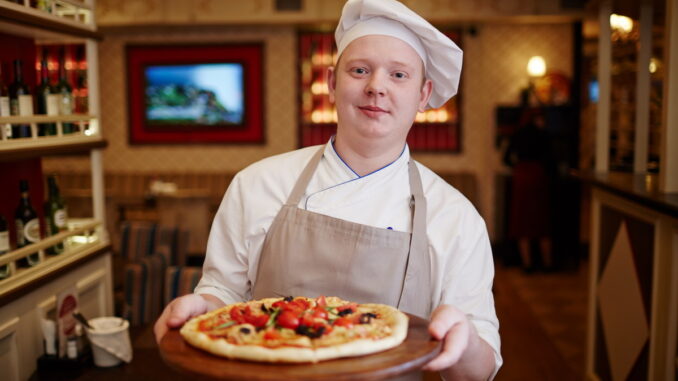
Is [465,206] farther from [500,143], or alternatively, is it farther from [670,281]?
[500,143]

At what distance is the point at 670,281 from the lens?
2.86 m

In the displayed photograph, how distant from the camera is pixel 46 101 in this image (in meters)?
2.88

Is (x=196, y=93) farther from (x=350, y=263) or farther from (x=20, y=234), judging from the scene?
(x=350, y=263)

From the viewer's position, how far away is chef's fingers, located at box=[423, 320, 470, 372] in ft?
4.08

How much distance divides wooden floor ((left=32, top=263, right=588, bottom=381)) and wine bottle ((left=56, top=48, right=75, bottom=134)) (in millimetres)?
1006

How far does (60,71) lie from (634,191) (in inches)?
109

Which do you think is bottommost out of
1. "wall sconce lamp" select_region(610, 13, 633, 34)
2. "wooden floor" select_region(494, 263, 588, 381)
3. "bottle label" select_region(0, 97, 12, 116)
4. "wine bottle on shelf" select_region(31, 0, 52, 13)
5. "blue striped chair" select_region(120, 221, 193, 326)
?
"wooden floor" select_region(494, 263, 588, 381)

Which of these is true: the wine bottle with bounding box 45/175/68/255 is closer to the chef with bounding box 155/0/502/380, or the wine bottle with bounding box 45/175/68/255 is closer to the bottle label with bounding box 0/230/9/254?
the bottle label with bounding box 0/230/9/254

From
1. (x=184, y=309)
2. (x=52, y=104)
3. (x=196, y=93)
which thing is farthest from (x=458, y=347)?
(x=196, y=93)

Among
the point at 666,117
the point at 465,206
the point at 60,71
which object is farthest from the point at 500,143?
the point at 465,206

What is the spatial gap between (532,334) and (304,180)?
379 cm

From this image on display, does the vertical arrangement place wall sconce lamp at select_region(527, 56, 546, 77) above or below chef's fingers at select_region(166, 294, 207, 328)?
above

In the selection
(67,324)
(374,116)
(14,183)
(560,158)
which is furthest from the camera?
(560,158)

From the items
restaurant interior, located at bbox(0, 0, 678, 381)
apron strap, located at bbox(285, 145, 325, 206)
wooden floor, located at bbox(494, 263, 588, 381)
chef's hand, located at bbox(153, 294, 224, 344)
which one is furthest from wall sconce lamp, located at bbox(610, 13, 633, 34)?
chef's hand, located at bbox(153, 294, 224, 344)
